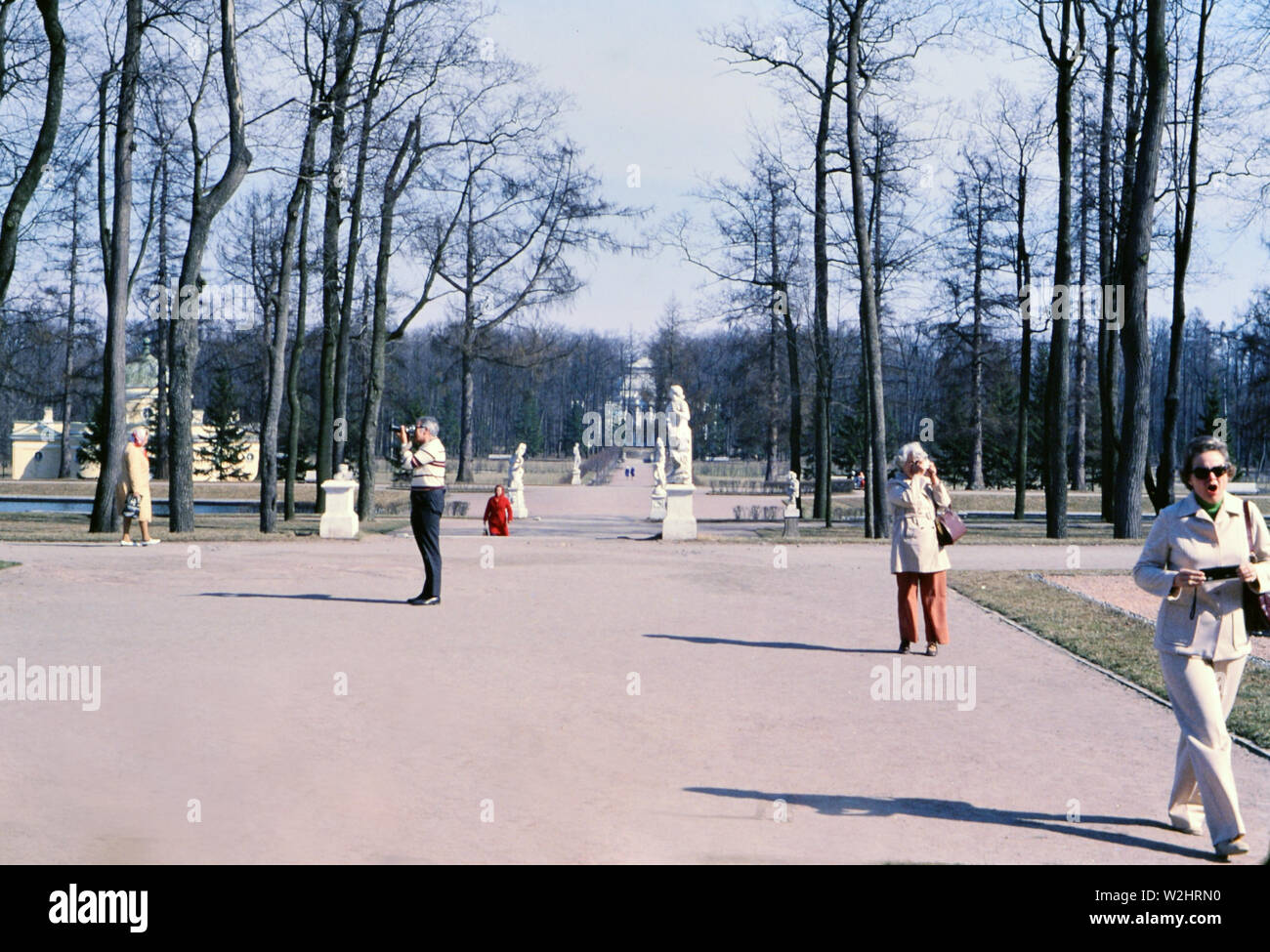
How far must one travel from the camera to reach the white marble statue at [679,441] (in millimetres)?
23688

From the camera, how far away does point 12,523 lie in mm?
27344

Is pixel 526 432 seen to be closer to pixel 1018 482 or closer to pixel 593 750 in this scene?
pixel 1018 482

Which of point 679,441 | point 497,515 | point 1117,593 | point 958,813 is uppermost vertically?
point 679,441

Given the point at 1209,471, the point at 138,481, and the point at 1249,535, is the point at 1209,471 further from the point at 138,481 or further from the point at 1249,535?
the point at 138,481

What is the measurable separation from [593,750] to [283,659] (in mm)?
3657

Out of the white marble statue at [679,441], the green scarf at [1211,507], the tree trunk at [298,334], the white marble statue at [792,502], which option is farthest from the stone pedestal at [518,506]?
the green scarf at [1211,507]

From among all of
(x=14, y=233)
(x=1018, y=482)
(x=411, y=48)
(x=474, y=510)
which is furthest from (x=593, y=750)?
(x=474, y=510)

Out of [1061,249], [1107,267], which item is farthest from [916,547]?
[1107,267]

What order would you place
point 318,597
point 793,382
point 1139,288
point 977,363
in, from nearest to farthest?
point 318,597, point 1139,288, point 793,382, point 977,363

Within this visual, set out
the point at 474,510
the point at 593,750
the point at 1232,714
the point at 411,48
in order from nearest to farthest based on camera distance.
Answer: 1. the point at 593,750
2. the point at 1232,714
3. the point at 411,48
4. the point at 474,510

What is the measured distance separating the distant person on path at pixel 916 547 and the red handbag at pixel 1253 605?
487 centimetres

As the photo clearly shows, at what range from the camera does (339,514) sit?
72.6 feet

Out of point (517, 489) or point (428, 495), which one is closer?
point (428, 495)

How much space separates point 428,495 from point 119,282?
13.1m
